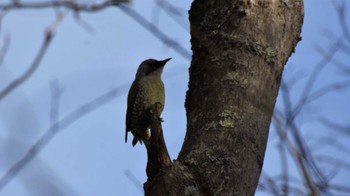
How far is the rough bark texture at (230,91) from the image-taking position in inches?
122

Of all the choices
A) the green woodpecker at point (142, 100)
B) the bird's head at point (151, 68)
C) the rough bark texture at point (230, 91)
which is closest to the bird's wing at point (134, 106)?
the green woodpecker at point (142, 100)

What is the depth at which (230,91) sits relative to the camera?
11.1 feet

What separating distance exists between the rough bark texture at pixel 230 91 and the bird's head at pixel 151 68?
2.37 m

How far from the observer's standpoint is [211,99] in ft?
11.3

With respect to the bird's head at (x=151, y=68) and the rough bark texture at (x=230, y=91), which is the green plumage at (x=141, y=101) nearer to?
the bird's head at (x=151, y=68)

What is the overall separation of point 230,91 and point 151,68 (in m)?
2.98

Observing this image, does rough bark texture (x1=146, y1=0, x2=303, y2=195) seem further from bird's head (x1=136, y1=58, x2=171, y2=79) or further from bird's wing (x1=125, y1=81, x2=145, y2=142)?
bird's head (x1=136, y1=58, x2=171, y2=79)

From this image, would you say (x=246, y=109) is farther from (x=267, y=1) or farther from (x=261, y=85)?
(x=267, y=1)

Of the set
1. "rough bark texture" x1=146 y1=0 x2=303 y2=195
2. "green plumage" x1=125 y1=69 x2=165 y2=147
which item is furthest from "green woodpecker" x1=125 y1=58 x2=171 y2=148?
"rough bark texture" x1=146 y1=0 x2=303 y2=195

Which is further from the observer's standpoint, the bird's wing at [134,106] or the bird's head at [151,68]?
the bird's head at [151,68]

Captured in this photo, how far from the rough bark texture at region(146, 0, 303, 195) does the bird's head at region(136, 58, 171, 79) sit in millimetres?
2371

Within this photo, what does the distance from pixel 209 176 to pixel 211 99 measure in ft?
1.66

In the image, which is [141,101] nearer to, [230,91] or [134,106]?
[134,106]

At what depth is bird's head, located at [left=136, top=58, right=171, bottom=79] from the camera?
626 centimetres
